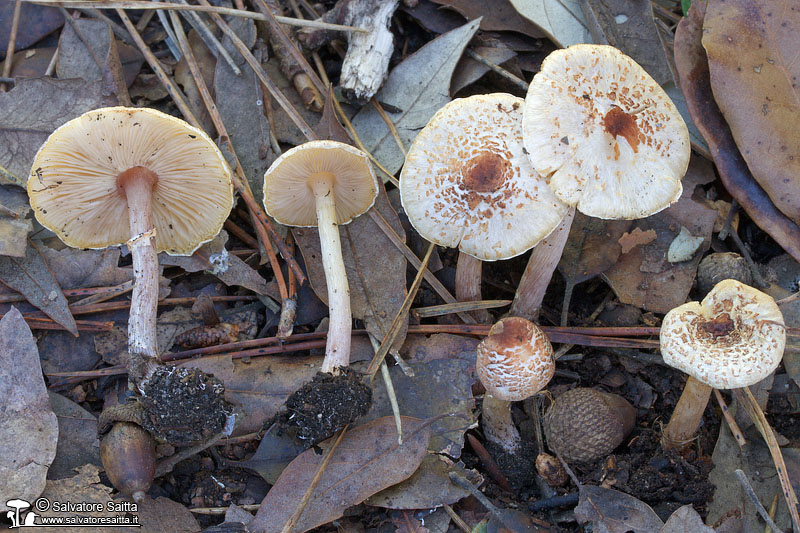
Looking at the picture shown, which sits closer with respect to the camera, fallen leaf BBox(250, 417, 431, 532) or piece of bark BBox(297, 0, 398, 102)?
fallen leaf BBox(250, 417, 431, 532)

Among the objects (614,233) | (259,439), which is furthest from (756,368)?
A: (259,439)

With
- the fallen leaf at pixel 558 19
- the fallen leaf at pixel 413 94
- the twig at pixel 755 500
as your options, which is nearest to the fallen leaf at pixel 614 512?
the twig at pixel 755 500

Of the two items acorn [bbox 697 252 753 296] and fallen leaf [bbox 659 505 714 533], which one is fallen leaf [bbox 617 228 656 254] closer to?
acorn [bbox 697 252 753 296]

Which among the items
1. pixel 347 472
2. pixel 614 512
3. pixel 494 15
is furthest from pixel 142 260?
pixel 614 512

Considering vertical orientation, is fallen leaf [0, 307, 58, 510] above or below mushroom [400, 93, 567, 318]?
below

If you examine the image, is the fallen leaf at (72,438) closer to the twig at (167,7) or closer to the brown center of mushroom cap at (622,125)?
the twig at (167,7)

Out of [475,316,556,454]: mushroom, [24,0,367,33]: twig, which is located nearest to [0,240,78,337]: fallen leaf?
[24,0,367,33]: twig

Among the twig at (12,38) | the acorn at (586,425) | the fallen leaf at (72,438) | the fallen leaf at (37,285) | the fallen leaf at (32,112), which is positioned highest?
the twig at (12,38)
